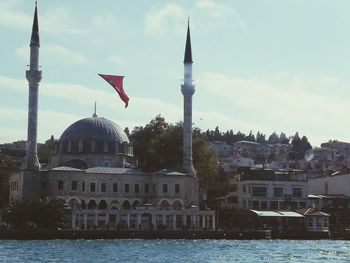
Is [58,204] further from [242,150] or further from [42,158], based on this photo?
[242,150]

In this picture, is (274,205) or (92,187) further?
(274,205)

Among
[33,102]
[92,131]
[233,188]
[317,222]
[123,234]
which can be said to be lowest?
[123,234]

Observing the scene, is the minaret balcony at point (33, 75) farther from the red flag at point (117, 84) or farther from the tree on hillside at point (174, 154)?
the tree on hillside at point (174, 154)

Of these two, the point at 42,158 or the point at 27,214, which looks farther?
the point at 42,158

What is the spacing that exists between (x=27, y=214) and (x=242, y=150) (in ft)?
403

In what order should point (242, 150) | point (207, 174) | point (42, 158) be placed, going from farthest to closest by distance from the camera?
1. point (242, 150)
2. point (42, 158)
3. point (207, 174)

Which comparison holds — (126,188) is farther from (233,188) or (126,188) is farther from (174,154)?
(233,188)

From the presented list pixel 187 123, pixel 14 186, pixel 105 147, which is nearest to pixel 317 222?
Answer: pixel 187 123

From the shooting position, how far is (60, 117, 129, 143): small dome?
7750 centimetres

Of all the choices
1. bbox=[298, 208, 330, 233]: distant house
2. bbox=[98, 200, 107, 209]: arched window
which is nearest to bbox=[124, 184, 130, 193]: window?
bbox=[98, 200, 107, 209]: arched window

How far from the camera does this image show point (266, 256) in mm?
45125

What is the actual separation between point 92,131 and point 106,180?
259 inches

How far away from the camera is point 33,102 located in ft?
233

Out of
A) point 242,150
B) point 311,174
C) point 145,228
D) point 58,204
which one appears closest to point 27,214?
point 58,204
